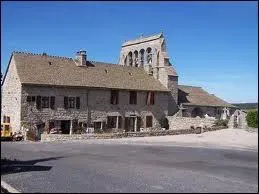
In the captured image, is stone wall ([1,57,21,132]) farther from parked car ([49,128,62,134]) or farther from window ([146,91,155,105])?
window ([146,91,155,105])

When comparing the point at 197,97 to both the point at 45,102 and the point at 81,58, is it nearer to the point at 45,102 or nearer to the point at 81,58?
the point at 81,58

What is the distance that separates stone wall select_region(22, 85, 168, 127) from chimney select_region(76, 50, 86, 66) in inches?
147

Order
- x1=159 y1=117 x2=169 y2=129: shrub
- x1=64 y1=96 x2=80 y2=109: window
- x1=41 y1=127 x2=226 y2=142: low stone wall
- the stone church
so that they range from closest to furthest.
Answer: x1=41 y1=127 x2=226 y2=142: low stone wall < the stone church < x1=64 y1=96 x2=80 y2=109: window < x1=159 y1=117 x2=169 y2=129: shrub

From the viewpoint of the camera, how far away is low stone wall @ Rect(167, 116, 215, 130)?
Result: 38078 millimetres

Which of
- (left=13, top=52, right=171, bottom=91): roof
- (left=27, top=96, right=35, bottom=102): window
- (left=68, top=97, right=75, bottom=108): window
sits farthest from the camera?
(left=68, top=97, right=75, bottom=108): window

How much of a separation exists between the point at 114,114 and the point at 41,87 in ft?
26.1

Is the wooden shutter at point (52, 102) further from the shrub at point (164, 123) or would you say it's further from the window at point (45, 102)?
the shrub at point (164, 123)

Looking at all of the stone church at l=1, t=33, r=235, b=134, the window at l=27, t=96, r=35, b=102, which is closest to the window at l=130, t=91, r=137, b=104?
the stone church at l=1, t=33, r=235, b=134

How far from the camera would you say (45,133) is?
1266 inches

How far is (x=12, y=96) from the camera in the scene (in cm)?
3397

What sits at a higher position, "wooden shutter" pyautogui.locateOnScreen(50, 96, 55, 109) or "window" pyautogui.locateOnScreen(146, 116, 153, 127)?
"wooden shutter" pyautogui.locateOnScreen(50, 96, 55, 109)

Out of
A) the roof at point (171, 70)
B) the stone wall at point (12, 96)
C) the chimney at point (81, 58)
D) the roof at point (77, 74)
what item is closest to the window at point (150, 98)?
the roof at point (77, 74)

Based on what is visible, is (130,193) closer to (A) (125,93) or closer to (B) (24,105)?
(B) (24,105)

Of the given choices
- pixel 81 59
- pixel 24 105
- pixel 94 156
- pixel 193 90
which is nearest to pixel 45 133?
pixel 24 105
